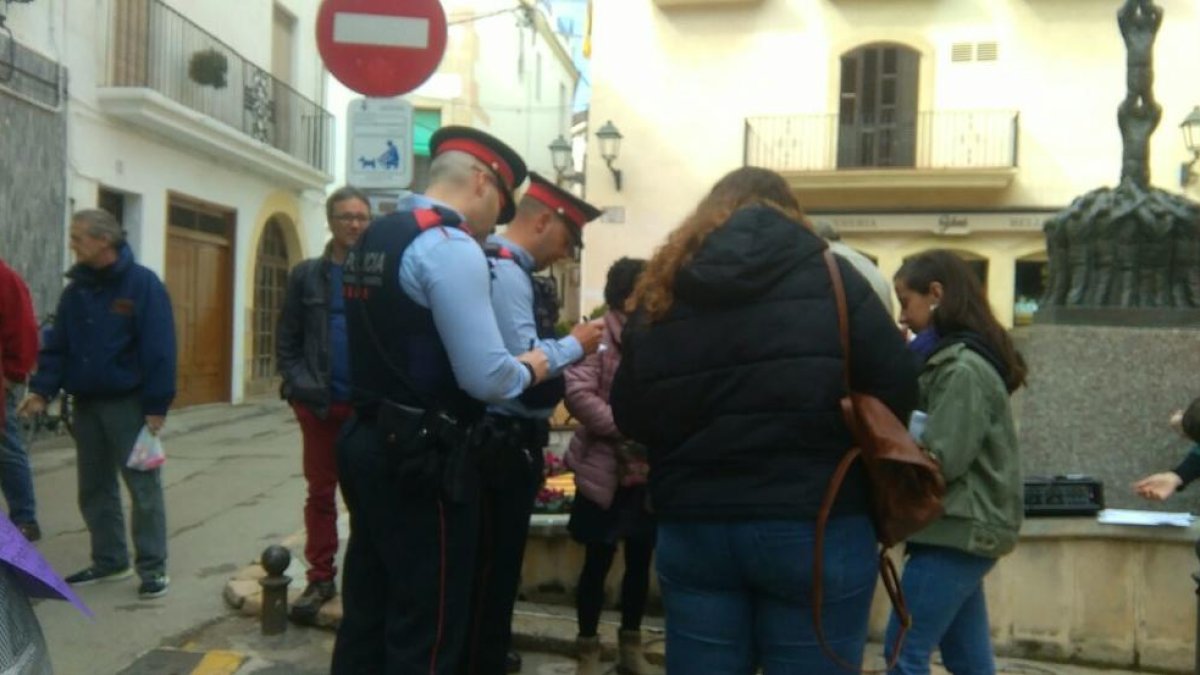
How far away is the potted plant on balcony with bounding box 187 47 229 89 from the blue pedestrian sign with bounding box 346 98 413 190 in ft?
37.1

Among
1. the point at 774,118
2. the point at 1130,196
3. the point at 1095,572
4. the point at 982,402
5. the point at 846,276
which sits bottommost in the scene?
the point at 1095,572

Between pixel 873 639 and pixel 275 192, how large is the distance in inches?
602

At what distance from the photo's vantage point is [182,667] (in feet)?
15.7

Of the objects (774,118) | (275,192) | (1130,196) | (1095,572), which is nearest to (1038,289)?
(774,118)

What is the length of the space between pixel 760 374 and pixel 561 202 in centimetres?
173

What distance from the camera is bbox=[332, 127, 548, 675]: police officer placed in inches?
124

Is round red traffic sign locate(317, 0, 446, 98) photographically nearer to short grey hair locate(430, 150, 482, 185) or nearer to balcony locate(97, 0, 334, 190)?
short grey hair locate(430, 150, 482, 185)

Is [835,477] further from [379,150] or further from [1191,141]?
[1191,141]

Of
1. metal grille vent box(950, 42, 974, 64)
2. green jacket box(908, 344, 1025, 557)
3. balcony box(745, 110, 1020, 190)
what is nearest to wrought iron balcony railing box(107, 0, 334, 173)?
balcony box(745, 110, 1020, 190)

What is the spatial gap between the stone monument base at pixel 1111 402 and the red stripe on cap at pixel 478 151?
11.3 feet

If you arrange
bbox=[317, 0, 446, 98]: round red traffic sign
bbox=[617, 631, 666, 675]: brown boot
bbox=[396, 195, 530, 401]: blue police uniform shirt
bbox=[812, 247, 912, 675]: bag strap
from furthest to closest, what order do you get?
bbox=[317, 0, 446, 98]: round red traffic sign < bbox=[617, 631, 666, 675]: brown boot < bbox=[396, 195, 530, 401]: blue police uniform shirt < bbox=[812, 247, 912, 675]: bag strap

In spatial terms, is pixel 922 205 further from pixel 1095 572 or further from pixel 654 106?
pixel 1095 572

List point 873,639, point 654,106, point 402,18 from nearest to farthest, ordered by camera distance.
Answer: point 873,639, point 402,18, point 654,106

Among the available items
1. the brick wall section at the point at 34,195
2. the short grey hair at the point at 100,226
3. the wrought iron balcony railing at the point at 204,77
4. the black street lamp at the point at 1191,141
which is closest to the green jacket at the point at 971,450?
the short grey hair at the point at 100,226
